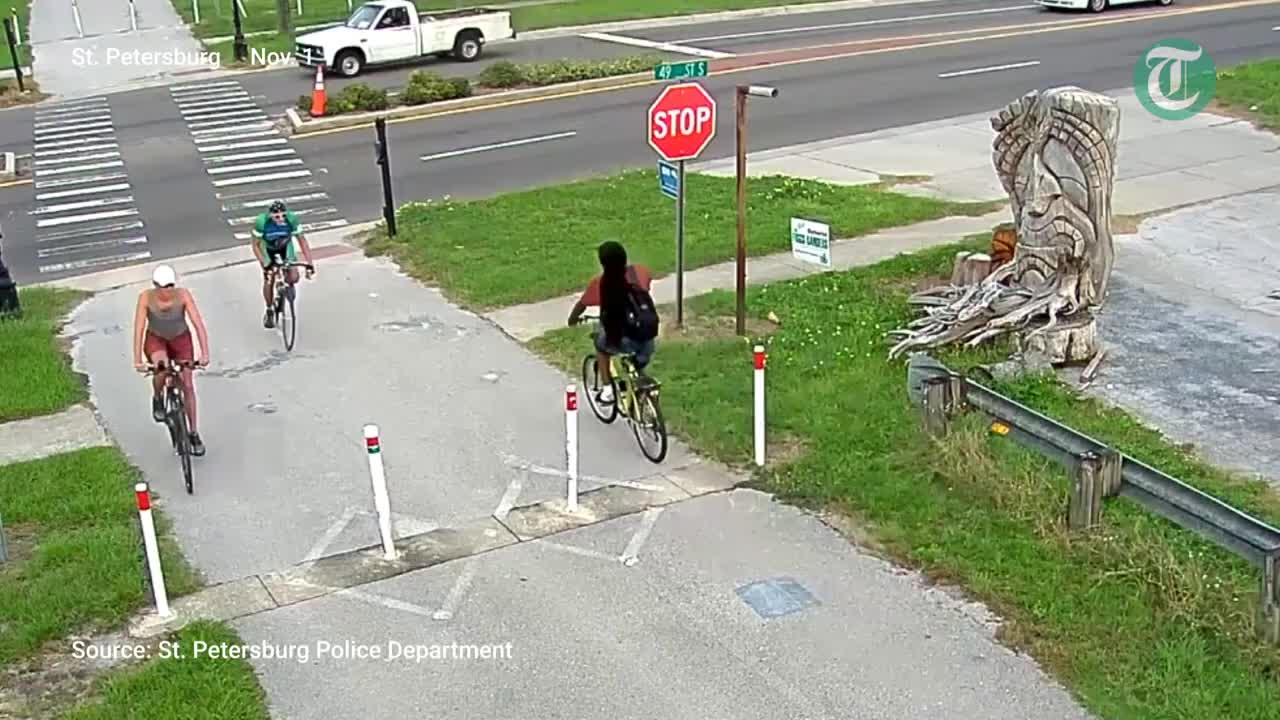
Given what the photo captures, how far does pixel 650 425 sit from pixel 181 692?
13.5 feet

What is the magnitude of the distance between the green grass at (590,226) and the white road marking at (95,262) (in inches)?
126

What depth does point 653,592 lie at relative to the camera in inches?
331

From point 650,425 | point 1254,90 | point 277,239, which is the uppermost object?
point 277,239

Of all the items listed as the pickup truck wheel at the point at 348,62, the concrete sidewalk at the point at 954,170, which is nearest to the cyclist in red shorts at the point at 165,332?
the concrete sidewalk at the point at 954,170

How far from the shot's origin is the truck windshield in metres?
31.5

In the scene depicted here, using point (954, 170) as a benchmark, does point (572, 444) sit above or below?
above

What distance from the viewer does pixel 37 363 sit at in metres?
13.3

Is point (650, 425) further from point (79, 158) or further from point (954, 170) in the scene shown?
point (79, 158)

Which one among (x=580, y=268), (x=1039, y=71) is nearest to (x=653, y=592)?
(x=580, y=268)

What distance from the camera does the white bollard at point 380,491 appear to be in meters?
8.42

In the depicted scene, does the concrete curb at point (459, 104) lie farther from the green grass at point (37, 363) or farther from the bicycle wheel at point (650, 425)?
the bicycle wheel at point (650, 425)

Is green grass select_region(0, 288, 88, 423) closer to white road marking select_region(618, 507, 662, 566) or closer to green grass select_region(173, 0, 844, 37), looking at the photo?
white road marking select_region(618, 507, 662, 566)

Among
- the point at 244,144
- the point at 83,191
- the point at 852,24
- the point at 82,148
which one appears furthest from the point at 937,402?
the point at 852,24

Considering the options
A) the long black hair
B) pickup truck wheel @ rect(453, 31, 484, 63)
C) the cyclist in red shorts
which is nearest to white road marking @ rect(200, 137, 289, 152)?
pickup truck wheel @ rect(453, 31, 484, 63)
